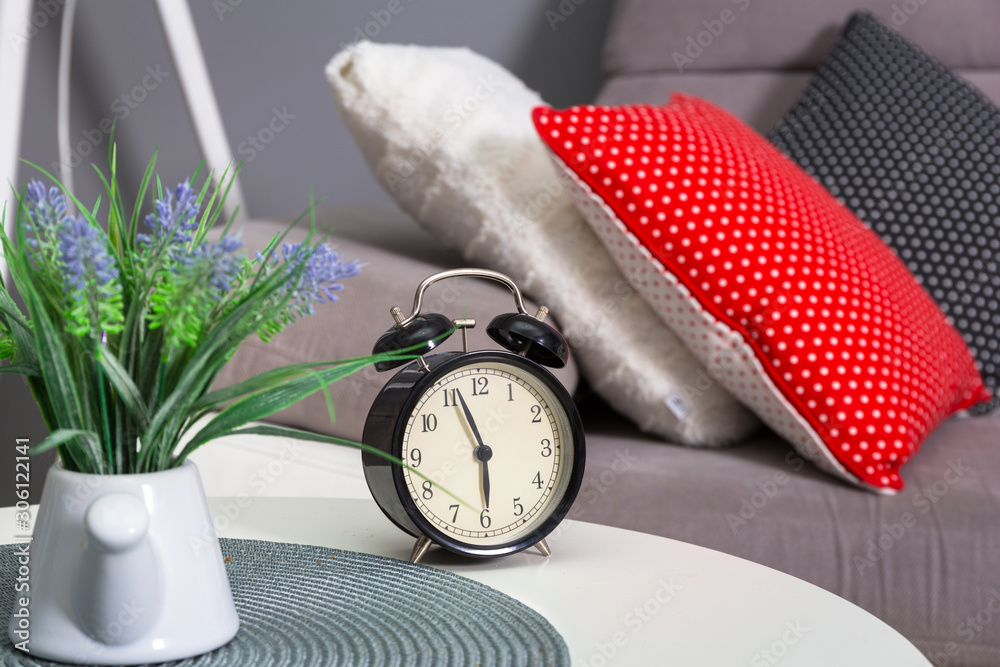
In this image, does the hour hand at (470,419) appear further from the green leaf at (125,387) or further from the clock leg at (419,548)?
the green leaf at (125,387)

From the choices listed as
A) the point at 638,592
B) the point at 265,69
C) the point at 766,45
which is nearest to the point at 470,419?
the point at 638,592

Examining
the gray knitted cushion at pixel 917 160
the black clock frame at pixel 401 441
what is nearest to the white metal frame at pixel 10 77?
the black clock frame at pixel 401 441

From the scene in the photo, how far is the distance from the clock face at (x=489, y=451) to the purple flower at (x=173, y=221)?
7.7 inches

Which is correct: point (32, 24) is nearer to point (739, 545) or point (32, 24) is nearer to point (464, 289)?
point (464, 289)

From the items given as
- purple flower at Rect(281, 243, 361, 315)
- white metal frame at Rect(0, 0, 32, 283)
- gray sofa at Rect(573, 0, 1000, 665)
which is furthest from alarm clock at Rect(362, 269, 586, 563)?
white metal frame at Rect(0, 0, 32, 283)

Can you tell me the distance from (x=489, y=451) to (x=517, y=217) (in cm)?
51

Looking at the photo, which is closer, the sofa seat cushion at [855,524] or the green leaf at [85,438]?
the green leaf at [85,438]

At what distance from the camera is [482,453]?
562 millimetres

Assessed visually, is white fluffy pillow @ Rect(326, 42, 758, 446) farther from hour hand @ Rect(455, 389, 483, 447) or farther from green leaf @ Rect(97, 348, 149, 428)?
green leaf @ Rect(97, 348, 149, 428)

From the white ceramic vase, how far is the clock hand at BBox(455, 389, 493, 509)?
0.20m

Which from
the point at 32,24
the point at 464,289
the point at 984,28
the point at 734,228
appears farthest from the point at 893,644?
the point at 32,24

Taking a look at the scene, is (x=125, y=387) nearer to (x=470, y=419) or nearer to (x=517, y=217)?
(x=470, y=419)

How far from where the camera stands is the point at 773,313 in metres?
0.90

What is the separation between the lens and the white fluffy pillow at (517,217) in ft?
3.32
